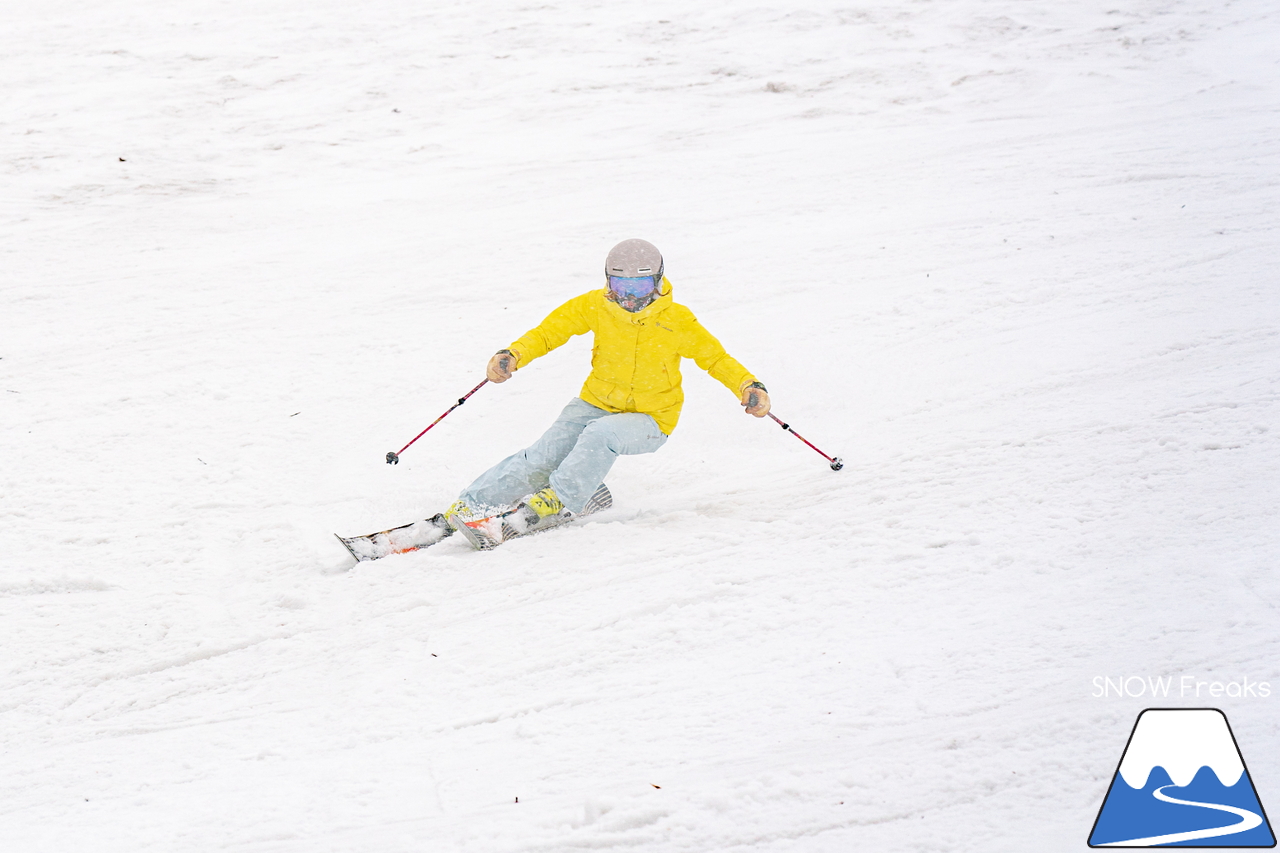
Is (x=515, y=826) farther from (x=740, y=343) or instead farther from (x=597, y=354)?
(x=740, y=343)

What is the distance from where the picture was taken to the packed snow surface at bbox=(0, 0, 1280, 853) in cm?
303

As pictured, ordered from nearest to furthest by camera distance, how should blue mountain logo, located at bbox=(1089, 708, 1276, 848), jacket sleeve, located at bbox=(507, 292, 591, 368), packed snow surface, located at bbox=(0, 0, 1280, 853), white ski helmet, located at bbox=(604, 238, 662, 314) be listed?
blue mountain logo, located at bbox=(1089, 708, 1276, 848) < packed snow surface, located at bbox=(0, 0, 1280, 853) < white ski helmet, located at bbox=(604, 238, 662, 314) < jacket sleeve, located at bbox=(507, 292, 591, 368)

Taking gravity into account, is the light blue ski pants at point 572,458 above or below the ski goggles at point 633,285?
below

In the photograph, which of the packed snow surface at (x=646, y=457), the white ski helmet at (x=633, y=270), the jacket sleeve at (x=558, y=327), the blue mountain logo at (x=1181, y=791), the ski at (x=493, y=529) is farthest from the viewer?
the jacket sleeve at (x=558, y=327)

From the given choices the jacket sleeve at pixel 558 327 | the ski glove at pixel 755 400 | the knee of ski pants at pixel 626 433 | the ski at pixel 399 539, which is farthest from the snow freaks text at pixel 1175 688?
the ski at pixel 399 539

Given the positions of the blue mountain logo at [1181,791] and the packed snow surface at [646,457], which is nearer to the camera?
the blue mountain logo at [1181,791]

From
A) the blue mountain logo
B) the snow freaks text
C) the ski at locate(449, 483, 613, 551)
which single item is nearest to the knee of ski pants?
the ski at locate(449, 483, 613, 551)

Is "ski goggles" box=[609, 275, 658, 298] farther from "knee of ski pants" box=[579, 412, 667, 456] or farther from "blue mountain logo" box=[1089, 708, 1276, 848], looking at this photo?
"blue mountain logo" box=[1089, 708, 1276, 848]

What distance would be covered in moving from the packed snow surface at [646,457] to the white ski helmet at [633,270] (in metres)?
1.07

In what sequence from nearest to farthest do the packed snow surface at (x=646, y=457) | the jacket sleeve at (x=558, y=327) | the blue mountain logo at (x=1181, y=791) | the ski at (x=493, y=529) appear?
the blue mountain logo at (x=1181, y=791) → the packed snow surface at (x=646, y=457) → the ski at (x=493, y=529) → the jacket sleeve at (x=558, y=327)

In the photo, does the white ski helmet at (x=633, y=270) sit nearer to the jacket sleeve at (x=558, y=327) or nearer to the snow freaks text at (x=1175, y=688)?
the jacket sleeve at (x=558, y=327)

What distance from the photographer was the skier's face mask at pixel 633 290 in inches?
163

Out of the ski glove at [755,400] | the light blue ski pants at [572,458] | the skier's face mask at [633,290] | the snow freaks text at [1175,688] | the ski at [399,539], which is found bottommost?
the snow freaks text at [1175,688]

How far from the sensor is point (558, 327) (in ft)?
14.5
